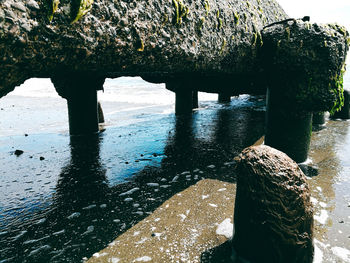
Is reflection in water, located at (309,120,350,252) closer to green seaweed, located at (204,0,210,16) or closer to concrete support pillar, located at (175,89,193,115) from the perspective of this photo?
green seaweed, located at (204,0,210,16)

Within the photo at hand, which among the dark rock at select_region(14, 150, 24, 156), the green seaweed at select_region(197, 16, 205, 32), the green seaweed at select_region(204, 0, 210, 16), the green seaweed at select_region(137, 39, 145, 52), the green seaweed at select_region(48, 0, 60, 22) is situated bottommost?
the dark rock at select_region(14, 150, 24, 156)

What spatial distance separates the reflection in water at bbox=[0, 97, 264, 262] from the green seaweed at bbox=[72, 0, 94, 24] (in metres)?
2.29

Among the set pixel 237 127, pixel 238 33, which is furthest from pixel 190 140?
pixel 238 33

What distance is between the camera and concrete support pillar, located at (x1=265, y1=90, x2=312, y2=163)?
4.76 m

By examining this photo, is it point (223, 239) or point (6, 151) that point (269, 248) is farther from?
point (6, 151)

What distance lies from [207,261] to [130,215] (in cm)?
122

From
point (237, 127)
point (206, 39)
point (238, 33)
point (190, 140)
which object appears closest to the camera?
point (206, 39)

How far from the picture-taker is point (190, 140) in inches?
270

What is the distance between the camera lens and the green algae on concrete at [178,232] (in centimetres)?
249

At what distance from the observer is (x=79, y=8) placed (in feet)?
7.57

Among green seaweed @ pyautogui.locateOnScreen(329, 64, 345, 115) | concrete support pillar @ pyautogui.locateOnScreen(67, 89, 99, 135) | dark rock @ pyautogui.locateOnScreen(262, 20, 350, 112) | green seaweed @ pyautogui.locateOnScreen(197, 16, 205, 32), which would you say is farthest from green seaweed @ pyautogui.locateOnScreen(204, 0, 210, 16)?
concrete support pillar @ pyautogui.locateOnScreen(67, 89, 99, 135)

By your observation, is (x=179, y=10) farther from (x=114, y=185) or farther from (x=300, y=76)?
(x=114, y=185)

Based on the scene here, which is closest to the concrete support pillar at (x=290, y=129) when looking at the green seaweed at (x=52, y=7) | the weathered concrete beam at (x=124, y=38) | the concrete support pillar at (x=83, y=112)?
the weathered concrete beam at (x=124, y=38)

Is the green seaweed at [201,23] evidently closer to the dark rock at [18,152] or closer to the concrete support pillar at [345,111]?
the dark rock at [18,152]
